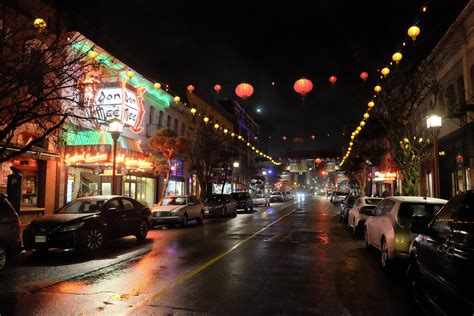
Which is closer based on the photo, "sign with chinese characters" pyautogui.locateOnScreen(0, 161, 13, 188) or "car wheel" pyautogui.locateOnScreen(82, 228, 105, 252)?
"car wheel" pyautogui.locateOnScreen(82, 228, 105, 252)

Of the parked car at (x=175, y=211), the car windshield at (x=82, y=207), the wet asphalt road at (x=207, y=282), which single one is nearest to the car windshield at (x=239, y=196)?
the parked car at (x=175, y=211)

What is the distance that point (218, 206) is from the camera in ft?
84.0

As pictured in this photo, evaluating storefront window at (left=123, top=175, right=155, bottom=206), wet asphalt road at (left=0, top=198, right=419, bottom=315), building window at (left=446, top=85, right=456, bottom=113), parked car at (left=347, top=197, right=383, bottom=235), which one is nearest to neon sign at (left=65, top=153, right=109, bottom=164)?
storefront window at (left=123, top=175, right=155, bottom=206)

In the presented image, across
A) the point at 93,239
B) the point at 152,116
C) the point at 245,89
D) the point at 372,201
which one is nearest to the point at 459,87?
the point at 372,201

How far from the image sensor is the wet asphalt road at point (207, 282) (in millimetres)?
5941

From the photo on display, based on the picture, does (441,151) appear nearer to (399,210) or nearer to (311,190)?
(399,210)

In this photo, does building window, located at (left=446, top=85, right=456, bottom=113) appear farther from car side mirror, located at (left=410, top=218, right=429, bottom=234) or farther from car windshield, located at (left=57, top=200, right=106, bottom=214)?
car windshield, located at (left=57, top=200, right=106, bottom=214)

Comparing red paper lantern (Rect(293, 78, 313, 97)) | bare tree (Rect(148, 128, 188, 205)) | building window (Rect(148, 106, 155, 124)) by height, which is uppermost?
building window (Rect(148, 106, 155, 124))

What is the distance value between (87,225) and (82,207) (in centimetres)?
157

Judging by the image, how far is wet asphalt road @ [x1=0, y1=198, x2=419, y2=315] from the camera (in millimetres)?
5941

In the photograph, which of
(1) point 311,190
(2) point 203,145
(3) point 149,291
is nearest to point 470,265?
(3) point 149,291

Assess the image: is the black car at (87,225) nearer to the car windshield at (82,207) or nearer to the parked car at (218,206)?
the car windshield at (82,207)

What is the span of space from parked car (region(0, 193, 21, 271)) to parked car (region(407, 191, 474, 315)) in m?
8.01

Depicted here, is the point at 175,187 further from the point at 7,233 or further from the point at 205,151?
the point at 7,233
